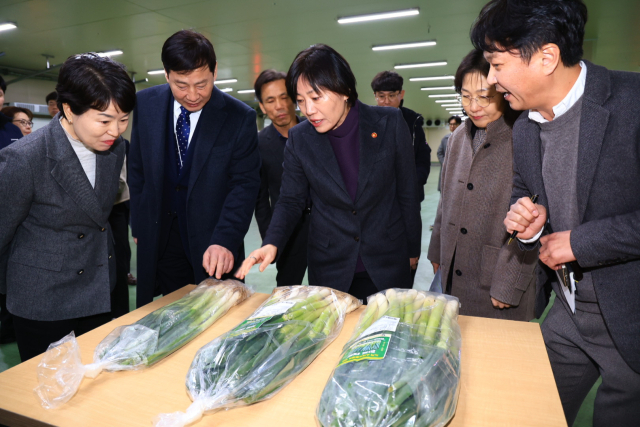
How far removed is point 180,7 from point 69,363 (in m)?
7.05

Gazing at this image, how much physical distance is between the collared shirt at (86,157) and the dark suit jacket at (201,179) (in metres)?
0.30

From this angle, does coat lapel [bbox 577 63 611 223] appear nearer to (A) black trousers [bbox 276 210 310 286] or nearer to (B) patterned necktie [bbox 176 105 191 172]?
(B) patterned necktie [bbox 176 105 191 172]

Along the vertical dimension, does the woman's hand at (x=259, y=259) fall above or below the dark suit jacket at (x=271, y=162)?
below

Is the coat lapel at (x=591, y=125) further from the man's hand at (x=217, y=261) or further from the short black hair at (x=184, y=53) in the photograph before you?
the short black hair at (x=184, y=53)

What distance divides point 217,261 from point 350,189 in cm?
60

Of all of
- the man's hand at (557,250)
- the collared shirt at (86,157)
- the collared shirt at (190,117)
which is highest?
the collared shirt at (190,117)

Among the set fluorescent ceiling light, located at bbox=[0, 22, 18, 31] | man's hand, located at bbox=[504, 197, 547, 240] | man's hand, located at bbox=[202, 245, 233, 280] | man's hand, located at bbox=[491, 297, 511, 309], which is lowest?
man's hand, located at bbox=[491, 297, 511, 309]

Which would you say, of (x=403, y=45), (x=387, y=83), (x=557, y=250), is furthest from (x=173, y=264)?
(x=403, y=45)

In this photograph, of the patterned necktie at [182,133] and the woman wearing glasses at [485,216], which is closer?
the woman wearing glasses at [485,216]

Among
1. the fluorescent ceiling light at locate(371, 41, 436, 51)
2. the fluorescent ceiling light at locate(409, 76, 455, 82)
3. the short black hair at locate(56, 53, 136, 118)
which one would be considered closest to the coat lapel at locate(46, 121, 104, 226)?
the short black hair at locate(56, 53, 136, 118)

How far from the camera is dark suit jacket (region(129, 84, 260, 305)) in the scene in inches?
71.9

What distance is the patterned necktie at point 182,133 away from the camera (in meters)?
1.89

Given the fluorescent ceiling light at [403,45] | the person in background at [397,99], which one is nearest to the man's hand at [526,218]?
the person in background at [397,99]

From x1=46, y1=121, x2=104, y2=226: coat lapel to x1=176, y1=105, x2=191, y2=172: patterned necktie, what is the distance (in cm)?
48
